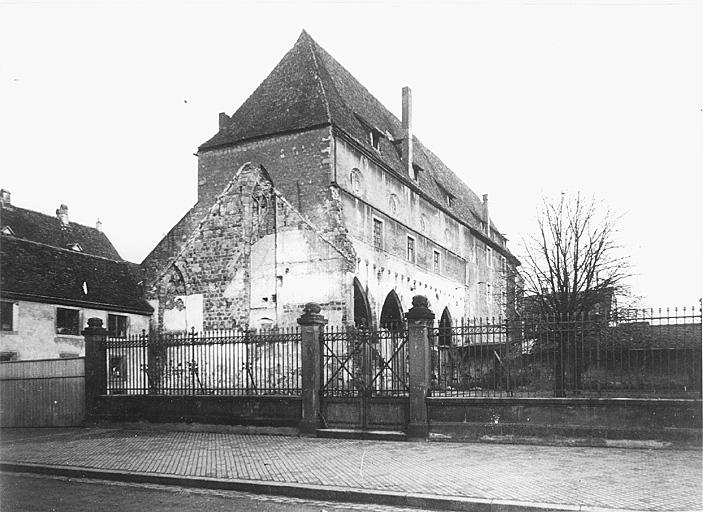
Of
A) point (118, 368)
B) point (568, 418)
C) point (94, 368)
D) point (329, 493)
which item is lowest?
point (329, 493)

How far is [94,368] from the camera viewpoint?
16703 mm

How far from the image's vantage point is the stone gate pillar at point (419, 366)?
13.1m

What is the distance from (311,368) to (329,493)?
5.56 meters

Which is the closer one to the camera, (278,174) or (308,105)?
(278,174)

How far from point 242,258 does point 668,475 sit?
1781cm

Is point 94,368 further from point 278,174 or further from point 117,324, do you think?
point 278,174

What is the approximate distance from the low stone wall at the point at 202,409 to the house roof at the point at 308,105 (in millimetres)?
13147

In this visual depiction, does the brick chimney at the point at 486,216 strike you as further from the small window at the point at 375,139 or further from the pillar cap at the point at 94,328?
the pillar cap at the point at 94,328

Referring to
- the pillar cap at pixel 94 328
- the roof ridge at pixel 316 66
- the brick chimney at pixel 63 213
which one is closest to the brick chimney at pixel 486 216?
the roof ridge at pixel 316 66

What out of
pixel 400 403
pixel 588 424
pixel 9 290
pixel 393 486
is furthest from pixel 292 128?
pixel 393 486

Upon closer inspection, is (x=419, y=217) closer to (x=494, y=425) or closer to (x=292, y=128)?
(x=292, y=128)

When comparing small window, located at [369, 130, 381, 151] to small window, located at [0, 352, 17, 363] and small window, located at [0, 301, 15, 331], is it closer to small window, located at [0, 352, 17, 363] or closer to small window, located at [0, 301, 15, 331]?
small window, located at [0, 301, 15, 331]

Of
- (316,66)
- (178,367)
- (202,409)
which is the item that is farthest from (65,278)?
(316,66)

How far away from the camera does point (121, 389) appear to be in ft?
55.1
